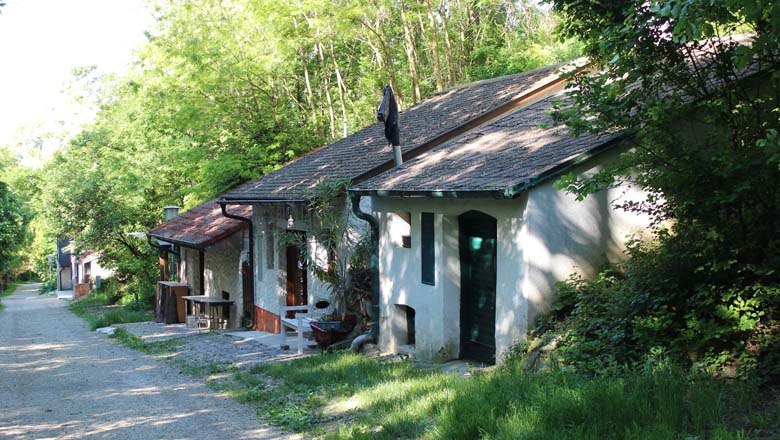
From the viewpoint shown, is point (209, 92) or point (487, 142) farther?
point (209, 92)

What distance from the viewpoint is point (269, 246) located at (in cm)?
1909

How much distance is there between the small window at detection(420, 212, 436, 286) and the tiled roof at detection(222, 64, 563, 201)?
2.66m

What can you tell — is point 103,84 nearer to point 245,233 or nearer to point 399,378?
point 245,233

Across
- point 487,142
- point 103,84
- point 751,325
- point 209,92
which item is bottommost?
point 751,325

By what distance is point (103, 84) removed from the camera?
48.1m

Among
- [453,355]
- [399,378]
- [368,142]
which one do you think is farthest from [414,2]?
[399,378]

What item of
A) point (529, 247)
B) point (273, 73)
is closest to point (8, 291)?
point (273, 73)

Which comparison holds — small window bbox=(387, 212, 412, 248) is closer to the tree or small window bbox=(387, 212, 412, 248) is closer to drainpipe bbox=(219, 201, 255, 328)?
the tree

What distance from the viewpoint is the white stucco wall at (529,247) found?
988 centimetres

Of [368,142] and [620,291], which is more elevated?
[368,142]

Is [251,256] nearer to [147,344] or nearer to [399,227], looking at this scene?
[147,344]

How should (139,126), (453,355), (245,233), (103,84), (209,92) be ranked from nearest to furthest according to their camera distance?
(453,355), (245,233), (209,92), (139,126), (103,84)

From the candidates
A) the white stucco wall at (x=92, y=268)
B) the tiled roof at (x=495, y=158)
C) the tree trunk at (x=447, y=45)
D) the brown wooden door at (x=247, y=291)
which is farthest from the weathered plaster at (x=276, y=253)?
the white stucco wall at (x=92, y=268)

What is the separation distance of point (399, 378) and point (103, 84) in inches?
1709
